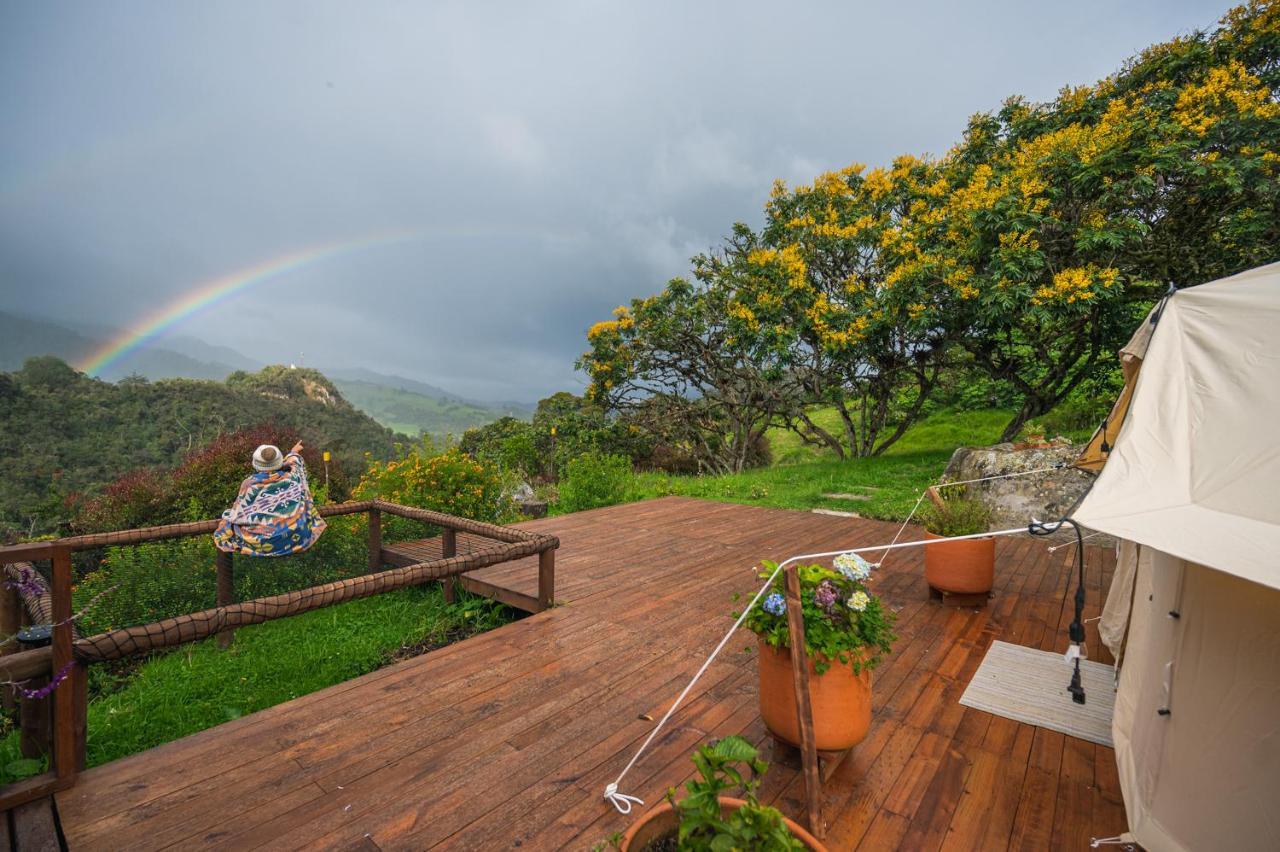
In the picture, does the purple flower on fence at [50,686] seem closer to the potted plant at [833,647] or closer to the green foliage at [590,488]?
the potted plant at [833,647]

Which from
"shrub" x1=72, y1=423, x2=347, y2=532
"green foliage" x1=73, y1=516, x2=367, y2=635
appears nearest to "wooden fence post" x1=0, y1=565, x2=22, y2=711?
"green foliage" x1=73, y1=516, x2=367, y2=635

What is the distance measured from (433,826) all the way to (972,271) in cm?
840

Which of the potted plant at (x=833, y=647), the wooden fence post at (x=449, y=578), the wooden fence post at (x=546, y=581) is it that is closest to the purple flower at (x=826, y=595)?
the potted plant at (x=833, y=647)

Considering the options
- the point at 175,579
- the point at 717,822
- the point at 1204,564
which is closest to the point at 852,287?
the point at 1204,564

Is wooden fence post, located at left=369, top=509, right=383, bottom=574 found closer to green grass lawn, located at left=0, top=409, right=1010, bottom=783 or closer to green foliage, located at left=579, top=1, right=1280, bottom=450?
green grass lawn, located at left=0, top=409, right=1010, bottom=783

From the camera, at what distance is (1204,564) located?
1.26 m

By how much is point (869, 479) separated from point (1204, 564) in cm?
770

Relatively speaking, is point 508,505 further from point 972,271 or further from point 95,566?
point 972,271

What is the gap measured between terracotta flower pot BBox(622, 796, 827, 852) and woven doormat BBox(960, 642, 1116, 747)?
5.62 ft

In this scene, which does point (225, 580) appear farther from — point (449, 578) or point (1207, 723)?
point (1207, 723)

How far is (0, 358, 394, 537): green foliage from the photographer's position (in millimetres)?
11492

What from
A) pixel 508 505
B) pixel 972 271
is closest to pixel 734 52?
pixel 972 271

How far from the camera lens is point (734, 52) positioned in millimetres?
15125

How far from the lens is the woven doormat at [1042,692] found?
92.1 inches
